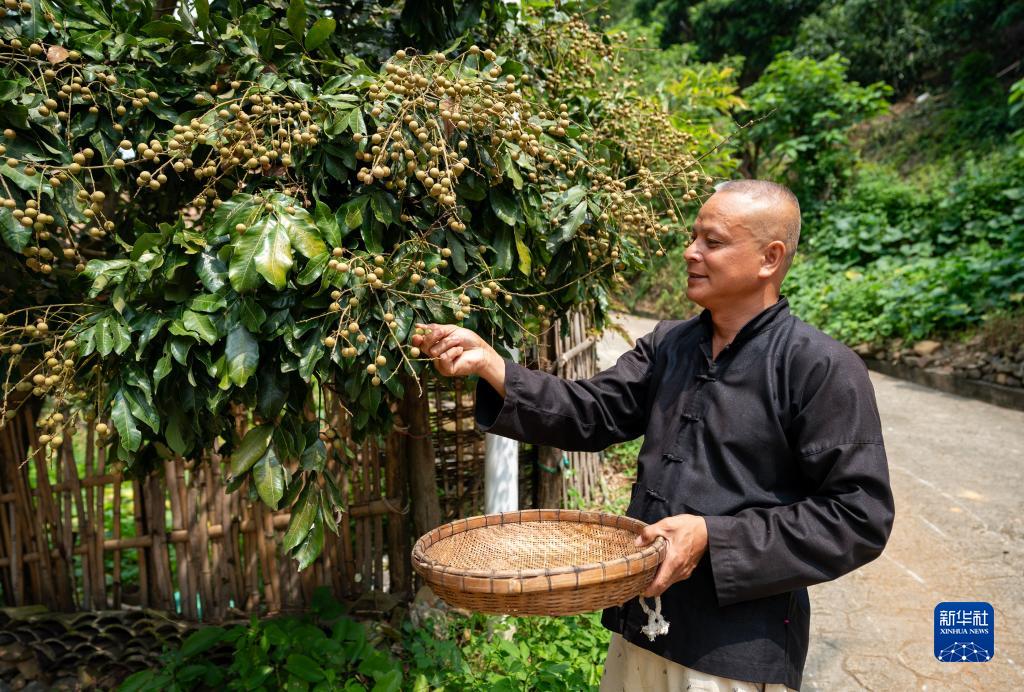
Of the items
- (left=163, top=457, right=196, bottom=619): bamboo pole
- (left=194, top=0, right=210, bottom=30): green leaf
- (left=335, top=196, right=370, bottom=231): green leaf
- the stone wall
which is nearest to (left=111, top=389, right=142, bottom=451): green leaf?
(left=335, top=196, right=370, bottom=231): green leaf

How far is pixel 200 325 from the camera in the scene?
1.54m

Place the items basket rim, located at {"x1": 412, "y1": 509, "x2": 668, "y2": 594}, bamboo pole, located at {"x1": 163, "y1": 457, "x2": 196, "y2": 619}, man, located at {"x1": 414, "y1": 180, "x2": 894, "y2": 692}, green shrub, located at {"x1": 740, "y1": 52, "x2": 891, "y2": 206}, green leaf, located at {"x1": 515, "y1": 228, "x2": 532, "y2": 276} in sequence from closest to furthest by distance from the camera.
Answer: basket rim, located at {"x1": 412, "y1": 509, "x2": 668, "y2": 594} < man, located at {"x1": 414, "y1": 180, "x2": 894, "y2": 692} < green leaf, located at {"x1": 515, "y1": 228, "x2": 532, "y2": 276} < bamboo pole, located at {"x1": 163, "y1": 457, "x2": 196, "y2": 619} < green shrub, located at {"x1": 740, "y1": 52, "x2": 891, "y2": 206}

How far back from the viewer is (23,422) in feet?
10.0

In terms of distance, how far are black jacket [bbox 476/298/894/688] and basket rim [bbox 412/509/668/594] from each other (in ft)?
0.30

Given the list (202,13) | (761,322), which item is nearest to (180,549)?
(202,13)

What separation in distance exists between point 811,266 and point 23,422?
31.0 feet

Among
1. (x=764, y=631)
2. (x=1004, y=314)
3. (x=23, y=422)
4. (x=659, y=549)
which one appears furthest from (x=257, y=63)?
(x=1004, y=314)

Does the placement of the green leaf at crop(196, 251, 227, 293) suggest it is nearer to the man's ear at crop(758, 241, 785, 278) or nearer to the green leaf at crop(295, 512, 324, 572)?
the green leaf at crop(295, 512, 324, 572)

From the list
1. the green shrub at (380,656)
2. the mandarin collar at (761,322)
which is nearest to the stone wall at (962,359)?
the green shrub at (380,656)

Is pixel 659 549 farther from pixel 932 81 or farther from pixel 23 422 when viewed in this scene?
pixel 932 81

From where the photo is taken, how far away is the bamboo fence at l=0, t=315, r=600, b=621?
120 inches

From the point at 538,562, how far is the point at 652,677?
36 centimetres

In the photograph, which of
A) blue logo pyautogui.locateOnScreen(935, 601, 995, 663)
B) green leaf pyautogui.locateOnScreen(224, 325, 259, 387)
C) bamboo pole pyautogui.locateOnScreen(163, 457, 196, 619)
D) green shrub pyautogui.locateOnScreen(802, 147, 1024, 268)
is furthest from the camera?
green shrub pyautogui.locateOnScreen(802, 147, 1024, 268)

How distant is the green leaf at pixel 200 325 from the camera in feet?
5.02
